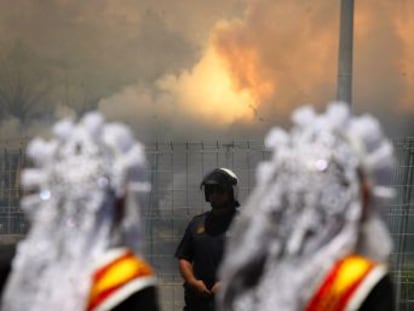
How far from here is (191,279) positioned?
673 cm

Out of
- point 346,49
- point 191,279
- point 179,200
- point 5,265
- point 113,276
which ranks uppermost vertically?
point 346,49

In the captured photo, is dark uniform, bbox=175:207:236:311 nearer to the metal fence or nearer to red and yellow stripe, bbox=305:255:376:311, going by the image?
the metal fence

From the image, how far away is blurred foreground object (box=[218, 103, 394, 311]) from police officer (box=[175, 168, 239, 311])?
102 inches

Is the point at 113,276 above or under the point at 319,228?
under

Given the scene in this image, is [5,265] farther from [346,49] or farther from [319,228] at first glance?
[346,49]

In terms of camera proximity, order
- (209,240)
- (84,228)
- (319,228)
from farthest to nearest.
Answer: (209,240) < (84,228) < (319,228)

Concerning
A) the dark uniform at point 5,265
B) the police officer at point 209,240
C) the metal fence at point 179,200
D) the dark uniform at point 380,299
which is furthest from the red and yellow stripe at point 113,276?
the metal fence at point 179,200

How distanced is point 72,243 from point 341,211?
33.9 inches

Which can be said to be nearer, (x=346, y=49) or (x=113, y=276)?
(x=113, y=276)

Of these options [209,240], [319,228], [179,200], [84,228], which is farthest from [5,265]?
[179,200]

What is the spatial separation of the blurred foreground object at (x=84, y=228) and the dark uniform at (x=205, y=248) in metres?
2.50

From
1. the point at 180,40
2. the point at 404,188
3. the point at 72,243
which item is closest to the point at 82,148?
the point at 72,243

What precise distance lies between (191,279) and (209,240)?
9.5 inches

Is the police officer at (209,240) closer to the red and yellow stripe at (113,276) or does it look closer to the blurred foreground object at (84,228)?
the blurred foreground object at (84,228)
